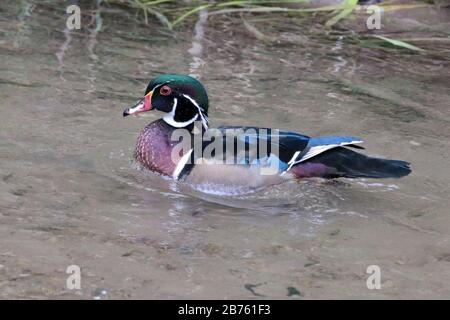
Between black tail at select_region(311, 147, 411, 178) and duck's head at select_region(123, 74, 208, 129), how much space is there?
0.90 m

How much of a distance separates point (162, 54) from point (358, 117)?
2137mm

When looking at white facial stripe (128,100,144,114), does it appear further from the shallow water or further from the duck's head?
the shallow water

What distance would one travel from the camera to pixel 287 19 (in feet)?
32.5

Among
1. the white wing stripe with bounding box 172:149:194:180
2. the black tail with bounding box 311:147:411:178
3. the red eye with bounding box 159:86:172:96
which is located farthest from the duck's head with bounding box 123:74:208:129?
the black tail with bounding box 311:147:411:178

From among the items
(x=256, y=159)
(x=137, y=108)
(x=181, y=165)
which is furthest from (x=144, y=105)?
(x=256, y=159)

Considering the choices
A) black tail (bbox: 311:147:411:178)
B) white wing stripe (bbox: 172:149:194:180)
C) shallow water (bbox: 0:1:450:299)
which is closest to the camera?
shallow water (bbox: 0:1:450:299)

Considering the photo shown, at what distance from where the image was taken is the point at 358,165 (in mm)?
6184

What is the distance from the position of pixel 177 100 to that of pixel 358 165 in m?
1.34

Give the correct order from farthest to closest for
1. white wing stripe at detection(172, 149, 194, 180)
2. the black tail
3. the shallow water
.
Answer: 1. white wing stripe at detection(172, 149, 194, 180)
2. the black tail
3. the shallow water

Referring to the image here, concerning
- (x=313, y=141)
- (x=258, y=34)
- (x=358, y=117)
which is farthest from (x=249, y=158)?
(x=258, y=34)

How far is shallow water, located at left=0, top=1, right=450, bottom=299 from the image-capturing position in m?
4.88

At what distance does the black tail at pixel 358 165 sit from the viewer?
609 centimetres

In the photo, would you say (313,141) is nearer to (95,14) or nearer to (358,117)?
(358,117)

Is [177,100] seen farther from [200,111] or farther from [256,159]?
[256,159]
